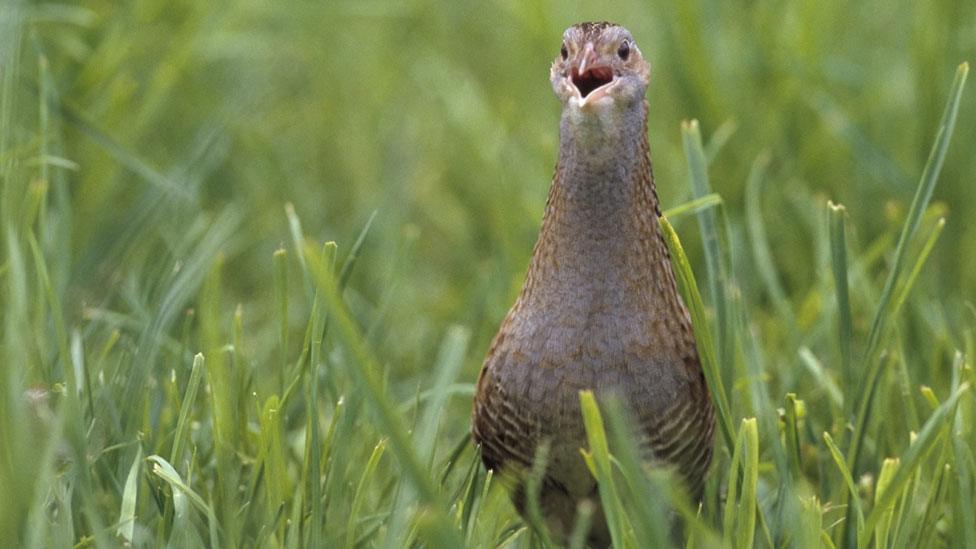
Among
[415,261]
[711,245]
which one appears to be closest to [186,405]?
[711,245]

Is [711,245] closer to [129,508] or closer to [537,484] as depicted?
[537,484]

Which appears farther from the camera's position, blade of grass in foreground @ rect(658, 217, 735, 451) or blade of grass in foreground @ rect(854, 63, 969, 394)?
blade of grass in foreground @ rect(854, 63, 969, 394)

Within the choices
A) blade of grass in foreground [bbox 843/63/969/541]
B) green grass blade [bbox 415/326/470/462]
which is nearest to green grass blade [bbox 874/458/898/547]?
blade of grass in foreground [bbox 843/63/969/541]

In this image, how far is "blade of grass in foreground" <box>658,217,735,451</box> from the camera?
2.15m

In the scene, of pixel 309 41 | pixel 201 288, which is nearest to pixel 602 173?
pixel 201 288

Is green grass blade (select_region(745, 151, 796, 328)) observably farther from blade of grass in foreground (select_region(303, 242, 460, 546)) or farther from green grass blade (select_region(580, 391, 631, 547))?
blade of grass in foreground (select_region(303, 242, 460, 546))

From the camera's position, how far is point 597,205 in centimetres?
228

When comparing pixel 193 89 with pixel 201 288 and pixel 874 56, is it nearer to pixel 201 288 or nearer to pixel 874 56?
pixel 201 288

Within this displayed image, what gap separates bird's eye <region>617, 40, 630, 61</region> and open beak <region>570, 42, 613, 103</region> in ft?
0.11

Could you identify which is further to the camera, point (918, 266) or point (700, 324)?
point (918, 266)

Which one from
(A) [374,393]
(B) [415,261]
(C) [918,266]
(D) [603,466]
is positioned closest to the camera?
(A) [374,393]

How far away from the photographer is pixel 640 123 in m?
2.33

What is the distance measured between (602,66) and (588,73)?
1.8 inches

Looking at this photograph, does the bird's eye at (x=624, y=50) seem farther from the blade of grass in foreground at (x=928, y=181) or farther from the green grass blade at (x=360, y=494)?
the green grass blade at (x=360, y=494)
